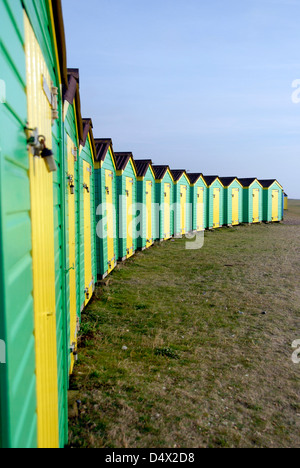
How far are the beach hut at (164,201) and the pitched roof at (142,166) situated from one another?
176cm

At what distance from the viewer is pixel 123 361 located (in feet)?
17.9

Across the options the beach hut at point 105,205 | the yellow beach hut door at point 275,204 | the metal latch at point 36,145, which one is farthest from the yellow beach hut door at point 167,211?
the metal latch at point 36,145

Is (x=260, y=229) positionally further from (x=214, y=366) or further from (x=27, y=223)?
(x=27, y=223)

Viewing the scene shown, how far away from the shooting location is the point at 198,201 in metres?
23.8

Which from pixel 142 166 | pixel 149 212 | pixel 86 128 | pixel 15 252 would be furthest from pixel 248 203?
pixel 15 252

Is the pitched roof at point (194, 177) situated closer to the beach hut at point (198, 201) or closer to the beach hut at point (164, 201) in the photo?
the beach hut at point (198, 201)

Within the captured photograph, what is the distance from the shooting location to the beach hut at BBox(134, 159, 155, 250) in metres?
15.6

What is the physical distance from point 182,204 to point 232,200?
725cm

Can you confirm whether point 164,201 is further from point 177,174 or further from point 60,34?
point 60,34

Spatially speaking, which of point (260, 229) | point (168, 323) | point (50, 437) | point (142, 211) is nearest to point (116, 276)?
point (168, 323)

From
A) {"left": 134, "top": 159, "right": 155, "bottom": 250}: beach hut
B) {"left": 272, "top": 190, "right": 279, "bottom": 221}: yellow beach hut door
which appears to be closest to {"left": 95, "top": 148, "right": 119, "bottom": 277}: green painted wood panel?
{"left": 134, "top": 159, "right": 155, "bottom": 250}: beach hut

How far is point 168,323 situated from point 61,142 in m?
4.38

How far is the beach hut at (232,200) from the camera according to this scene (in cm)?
2719

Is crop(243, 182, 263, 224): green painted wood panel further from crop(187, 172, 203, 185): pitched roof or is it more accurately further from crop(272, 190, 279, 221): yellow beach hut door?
crop(187, 172, 203, 185): pitched roof
